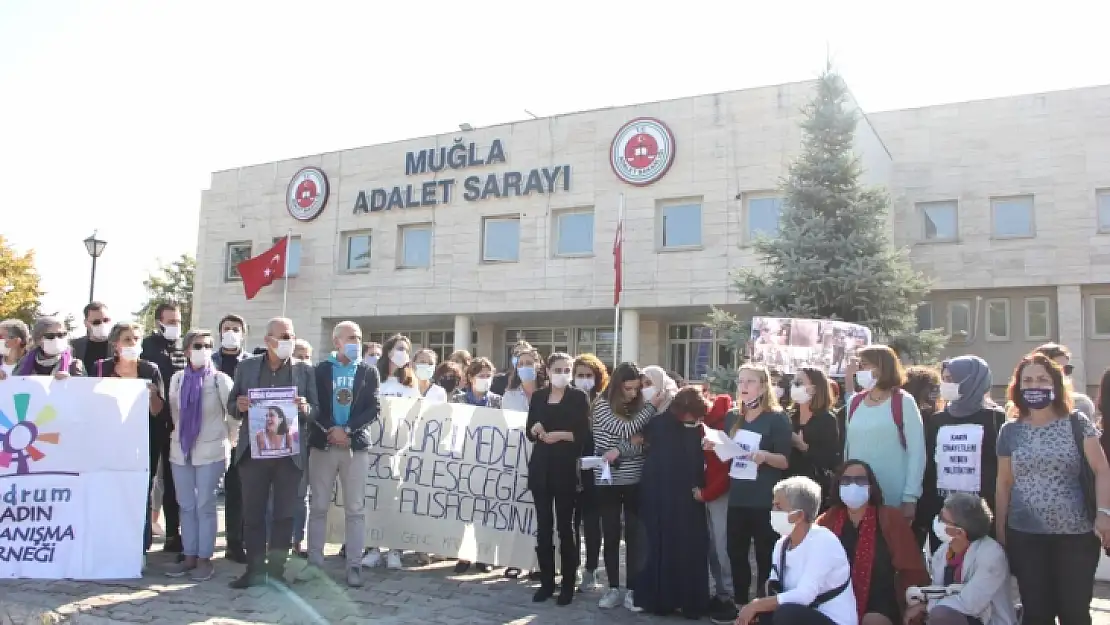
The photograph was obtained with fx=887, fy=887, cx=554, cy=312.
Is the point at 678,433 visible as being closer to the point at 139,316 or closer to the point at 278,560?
the point at 278,560

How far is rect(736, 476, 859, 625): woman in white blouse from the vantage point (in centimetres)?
499

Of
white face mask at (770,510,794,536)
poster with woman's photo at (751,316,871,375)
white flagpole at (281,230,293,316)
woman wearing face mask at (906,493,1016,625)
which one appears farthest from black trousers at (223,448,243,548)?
white flagpole at (281,230,293,316)

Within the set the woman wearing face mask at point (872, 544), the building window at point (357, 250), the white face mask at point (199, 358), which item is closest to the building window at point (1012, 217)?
the building window at point (357, 250)

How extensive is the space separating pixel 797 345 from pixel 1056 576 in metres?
5.82

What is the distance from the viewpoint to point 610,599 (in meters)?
6.89

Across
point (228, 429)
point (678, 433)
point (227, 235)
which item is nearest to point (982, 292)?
point (678, 433)

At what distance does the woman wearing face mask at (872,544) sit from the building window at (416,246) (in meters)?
23.0

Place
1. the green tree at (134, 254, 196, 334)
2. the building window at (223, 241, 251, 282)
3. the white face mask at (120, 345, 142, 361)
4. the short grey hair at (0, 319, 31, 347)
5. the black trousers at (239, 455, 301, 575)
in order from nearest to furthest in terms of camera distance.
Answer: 1. the black trousers at (239, 455, 301, 575)
2. the white face mask at (120, 345, 142, 361)
3. the short grey hair at (0, 319, 31, 347)
4. the building window at (223, 241, 251, 282)
5. the green tree at (134, 254, 196, 334)

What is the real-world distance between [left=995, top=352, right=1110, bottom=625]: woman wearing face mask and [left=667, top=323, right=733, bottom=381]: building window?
19.2 metres

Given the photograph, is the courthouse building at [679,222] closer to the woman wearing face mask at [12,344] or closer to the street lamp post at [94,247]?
the street lamp post at [94,247]

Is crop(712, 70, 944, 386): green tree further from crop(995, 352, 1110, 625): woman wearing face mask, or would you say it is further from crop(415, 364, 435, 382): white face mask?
crop(995, 352, 1110, 625): woman wearing face mask

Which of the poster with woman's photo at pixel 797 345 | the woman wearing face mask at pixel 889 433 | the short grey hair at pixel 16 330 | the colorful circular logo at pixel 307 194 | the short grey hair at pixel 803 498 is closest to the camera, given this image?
the short grey hair at pixel 803 498

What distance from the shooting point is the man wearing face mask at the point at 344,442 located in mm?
7348

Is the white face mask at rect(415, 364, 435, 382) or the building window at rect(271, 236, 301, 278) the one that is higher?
the building window at rect(271, 236, 301, 278)
